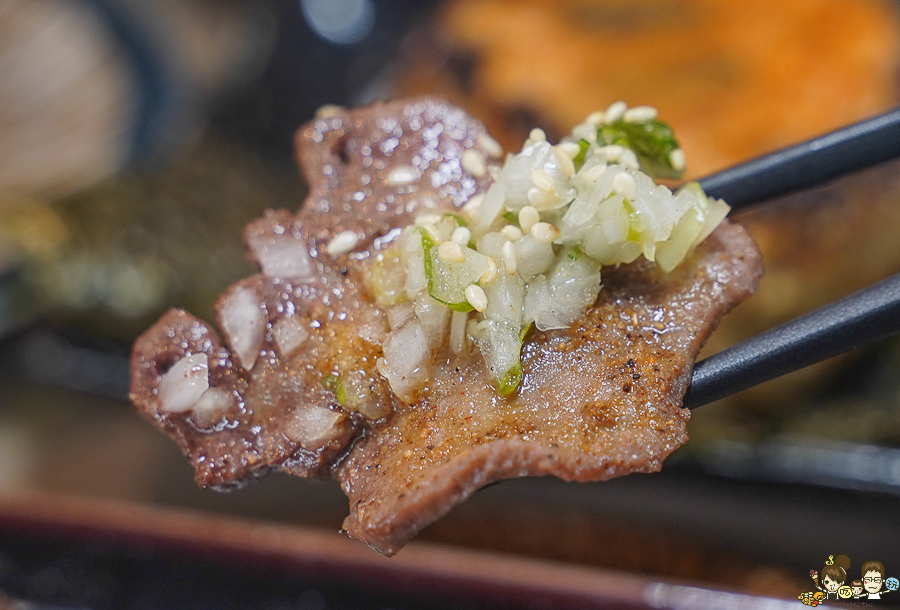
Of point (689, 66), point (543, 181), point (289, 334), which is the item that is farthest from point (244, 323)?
point (689, 66)

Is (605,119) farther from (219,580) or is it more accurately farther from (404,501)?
(219,580)

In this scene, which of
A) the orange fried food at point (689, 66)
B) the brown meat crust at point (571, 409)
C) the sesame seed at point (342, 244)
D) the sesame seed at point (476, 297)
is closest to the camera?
the brown meat crust at point (571, 409)

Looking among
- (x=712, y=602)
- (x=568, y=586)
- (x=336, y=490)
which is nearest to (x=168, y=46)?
(x=336, y=490)

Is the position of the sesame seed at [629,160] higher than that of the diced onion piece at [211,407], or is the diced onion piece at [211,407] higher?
the sesame seed at [629,160]

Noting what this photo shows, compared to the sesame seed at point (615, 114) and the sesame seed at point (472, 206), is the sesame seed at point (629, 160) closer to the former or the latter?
the sesame seed at point (615, 114)

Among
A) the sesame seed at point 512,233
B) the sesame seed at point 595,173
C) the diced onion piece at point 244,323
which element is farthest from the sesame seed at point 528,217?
the diced onion piece at point 244,323

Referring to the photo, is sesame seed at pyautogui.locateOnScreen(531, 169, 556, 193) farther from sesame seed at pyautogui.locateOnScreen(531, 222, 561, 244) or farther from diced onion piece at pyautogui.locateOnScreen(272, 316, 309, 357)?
diced onion piece at pyautogui.locateOnScreen(272, 316, 309, 357)

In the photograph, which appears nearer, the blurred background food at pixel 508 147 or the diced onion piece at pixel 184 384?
the diced onion piece at pixel 184 384
